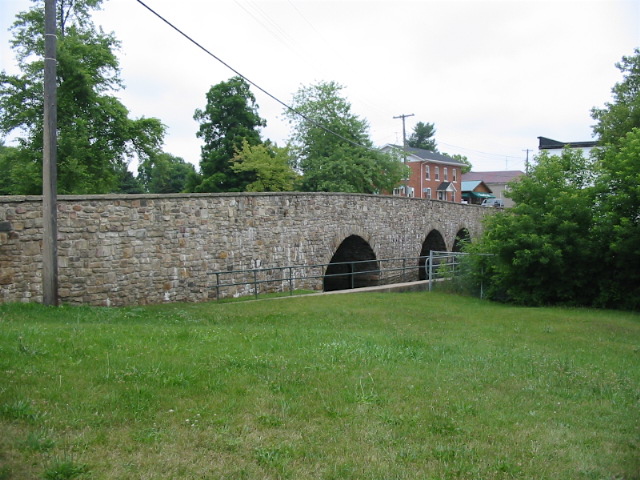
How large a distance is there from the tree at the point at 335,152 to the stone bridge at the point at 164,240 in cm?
1824

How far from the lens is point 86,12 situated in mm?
31000

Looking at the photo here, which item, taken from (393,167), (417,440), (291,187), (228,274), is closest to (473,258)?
(228,274)

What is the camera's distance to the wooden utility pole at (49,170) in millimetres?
10945

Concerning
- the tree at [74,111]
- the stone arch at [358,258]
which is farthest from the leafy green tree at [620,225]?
the tree at [74,111]

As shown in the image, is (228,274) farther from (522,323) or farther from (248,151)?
(248,151)

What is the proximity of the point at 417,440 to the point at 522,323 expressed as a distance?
914 cm

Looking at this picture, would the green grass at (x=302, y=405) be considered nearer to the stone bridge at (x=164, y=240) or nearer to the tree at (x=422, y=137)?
the stone bridge at (x=164, y=240)

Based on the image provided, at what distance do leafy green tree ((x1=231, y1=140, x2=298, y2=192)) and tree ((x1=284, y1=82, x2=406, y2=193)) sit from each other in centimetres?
213

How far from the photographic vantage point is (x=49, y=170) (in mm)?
11039

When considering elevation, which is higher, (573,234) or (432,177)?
(432,177)

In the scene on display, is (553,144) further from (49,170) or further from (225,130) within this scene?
(49,170)

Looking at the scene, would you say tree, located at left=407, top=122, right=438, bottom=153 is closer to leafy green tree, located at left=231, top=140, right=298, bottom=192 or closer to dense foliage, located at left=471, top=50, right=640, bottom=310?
leafy green tree, located at left=231, top=140, right=298, bottom=192

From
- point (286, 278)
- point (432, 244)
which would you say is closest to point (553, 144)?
point (432, 244)

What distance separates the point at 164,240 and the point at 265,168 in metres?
24.3
